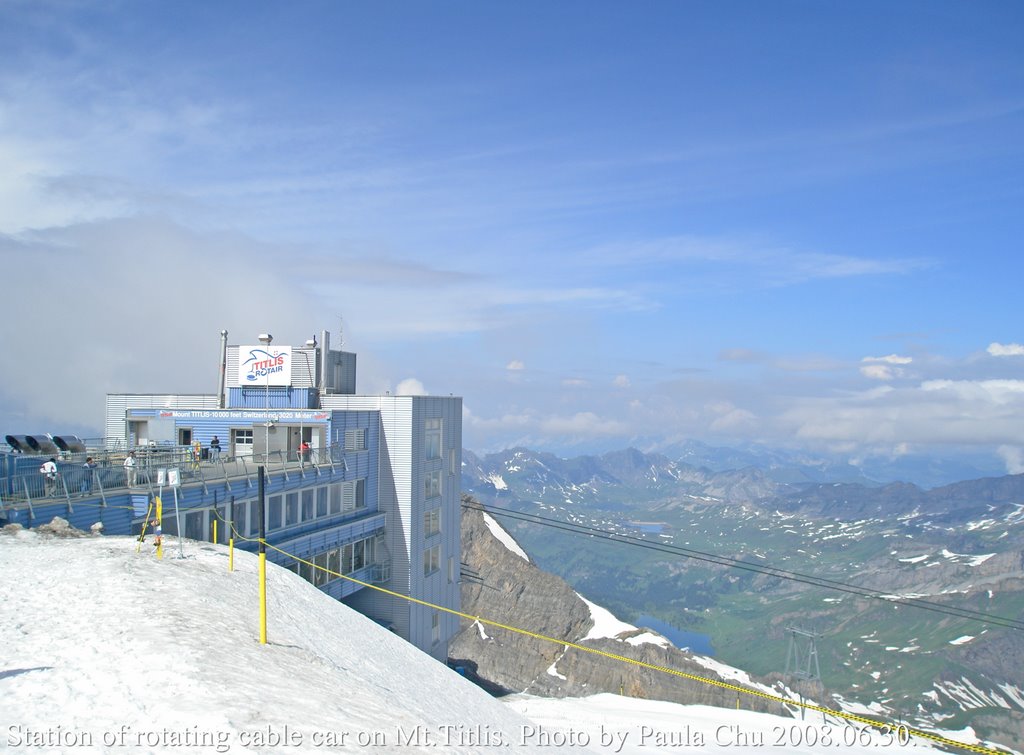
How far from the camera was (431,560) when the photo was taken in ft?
165

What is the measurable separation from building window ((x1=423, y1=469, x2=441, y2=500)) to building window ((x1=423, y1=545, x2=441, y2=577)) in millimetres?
3381

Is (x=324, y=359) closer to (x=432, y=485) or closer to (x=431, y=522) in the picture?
(x=432, y=485)

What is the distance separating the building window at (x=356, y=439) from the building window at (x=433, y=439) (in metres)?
4.81

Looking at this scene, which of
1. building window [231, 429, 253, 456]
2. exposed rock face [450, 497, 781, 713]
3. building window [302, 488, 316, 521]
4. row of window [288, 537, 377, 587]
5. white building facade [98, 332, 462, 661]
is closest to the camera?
row of window [288, 537, 377, 587]

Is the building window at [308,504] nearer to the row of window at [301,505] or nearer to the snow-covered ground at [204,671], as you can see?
the row of window at [301,505]

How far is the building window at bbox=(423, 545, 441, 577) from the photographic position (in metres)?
49.3

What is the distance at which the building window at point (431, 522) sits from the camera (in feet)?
163

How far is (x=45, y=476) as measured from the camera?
26.2 meters

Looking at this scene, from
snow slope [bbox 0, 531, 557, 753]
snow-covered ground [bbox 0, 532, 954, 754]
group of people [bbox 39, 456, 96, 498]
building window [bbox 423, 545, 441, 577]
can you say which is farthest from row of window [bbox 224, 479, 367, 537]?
snow slope [bbox 0, 531, 557, 753]

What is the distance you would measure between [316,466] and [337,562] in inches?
212

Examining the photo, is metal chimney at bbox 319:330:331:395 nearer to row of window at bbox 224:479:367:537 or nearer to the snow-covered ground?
row of window at bbox 224:479:367:537

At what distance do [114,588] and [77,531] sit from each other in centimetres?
657

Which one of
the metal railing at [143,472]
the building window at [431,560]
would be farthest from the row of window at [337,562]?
the building window at [431,560]

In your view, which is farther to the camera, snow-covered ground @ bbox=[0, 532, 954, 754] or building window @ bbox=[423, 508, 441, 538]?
building window @ bbox=[423, 508, 441, 538]
